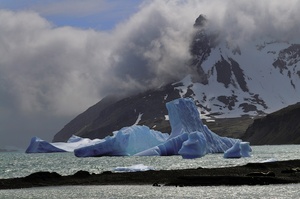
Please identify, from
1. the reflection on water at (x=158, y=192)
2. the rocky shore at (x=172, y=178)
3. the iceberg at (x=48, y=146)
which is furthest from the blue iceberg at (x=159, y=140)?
the reflection on water at (x=158, y=192)

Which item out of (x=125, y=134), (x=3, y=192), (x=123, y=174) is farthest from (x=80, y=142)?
(x=3, y=192)

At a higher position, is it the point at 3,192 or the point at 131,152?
the point at 131,152

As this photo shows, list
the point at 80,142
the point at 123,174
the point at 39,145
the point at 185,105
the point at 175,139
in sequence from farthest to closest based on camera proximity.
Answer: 1. the point at 80,142
2. the point at 39,145
3. the point at 185,105
4. the point at 175,139
5. the point at 123,174

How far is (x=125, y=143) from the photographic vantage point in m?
140

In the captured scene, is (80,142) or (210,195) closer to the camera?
(210,195)

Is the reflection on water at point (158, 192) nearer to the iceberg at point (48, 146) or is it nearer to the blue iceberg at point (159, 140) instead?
the blue iceberg at point (159, 140)

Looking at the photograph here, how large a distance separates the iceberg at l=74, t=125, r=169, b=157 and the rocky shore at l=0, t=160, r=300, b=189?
207ft

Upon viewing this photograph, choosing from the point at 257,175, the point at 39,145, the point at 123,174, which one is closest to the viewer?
the point at 257,175

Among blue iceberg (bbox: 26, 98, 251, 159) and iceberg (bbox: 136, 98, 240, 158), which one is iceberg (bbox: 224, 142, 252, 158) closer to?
iceberg (bbox: 136, 98, 240, 158)

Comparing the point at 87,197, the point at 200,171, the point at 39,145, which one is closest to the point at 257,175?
the point at 200,171

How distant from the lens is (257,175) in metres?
64.4

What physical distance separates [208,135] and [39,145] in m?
57.7

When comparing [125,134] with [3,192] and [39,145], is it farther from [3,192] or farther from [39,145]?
[3,192]

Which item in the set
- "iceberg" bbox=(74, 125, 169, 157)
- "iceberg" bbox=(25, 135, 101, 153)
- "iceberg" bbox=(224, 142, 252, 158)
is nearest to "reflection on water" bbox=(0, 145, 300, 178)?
"iceberg" bbox=(224, 142, 252, 158)
